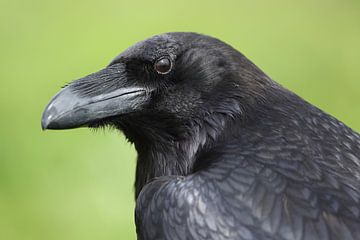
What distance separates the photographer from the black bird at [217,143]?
13.9 feet

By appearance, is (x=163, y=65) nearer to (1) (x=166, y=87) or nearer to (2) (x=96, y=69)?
(1) (x=166, y=87)

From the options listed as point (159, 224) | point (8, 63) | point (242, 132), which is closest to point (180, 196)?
point (159, 224)

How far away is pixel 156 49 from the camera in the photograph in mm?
4738

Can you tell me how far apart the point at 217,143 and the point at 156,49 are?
1.56ft

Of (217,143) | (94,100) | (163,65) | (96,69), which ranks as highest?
(163,65)

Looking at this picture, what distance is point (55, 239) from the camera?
7.55 m

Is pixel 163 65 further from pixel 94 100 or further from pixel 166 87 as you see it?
pixel 94 100

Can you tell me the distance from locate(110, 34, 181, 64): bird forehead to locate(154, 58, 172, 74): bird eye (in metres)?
0.02

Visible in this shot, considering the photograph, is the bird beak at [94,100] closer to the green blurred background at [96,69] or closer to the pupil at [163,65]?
the pupil at [163,65]

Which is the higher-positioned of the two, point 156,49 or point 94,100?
point 156,49

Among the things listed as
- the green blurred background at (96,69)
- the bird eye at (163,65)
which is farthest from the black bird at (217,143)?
the green blurred background at (96,69)

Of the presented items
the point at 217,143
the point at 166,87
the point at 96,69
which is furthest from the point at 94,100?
the point at 96,69

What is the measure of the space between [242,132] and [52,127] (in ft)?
2.61

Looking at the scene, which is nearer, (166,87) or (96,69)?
(166,87)
